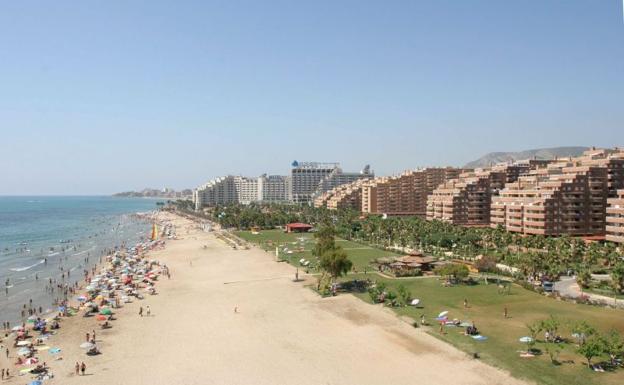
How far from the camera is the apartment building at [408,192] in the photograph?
148m

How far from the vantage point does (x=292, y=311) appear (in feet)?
137

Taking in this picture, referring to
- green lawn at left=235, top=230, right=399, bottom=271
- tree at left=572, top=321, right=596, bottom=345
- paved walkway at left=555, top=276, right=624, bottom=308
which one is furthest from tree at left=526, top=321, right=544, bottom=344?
green lawn at left=235, top=230, right=399, bottom=271

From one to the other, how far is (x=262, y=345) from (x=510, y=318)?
17694mm

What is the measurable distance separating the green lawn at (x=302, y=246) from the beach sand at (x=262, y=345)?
54.4 feet

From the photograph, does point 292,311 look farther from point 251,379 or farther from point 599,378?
point 599,378

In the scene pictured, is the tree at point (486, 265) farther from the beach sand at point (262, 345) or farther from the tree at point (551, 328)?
the tree at point (551, 328)

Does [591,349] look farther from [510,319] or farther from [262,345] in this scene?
[262,345]

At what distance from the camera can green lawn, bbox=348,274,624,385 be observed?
85.0ft

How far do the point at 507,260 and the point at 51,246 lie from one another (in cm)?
8513

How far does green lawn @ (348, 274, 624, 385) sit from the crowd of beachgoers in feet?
73.5

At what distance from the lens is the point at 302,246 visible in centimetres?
8544

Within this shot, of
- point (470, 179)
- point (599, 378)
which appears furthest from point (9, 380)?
point (470, 179)

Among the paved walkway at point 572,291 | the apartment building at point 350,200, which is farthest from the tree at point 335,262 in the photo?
the apartment building at point 350,200

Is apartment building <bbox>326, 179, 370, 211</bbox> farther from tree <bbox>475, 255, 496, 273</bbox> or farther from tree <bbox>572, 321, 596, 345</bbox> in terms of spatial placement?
tree <bbox>572, 321, 596, 345</bbox>
